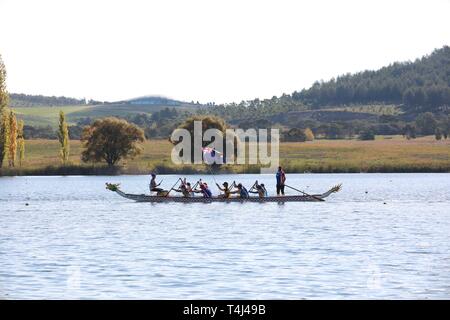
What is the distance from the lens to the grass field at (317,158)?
12294 cm

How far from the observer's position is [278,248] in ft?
131

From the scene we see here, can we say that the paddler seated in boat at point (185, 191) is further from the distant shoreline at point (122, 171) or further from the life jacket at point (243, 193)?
the distant shoreline at point (122, 171)

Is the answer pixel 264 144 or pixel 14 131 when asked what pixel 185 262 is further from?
pixel 264 144

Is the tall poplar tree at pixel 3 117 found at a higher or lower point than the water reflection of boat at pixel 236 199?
higher

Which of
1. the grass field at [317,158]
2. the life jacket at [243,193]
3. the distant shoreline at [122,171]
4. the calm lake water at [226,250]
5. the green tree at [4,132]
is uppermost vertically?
the green tree at [4,132]

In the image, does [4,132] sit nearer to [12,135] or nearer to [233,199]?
[12,135]

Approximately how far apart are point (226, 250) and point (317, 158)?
99592 millimetres

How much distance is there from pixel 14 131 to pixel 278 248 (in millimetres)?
80903

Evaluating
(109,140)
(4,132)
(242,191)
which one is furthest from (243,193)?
(109,140)

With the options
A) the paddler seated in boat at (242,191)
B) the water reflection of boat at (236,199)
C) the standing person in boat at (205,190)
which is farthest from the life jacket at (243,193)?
the standing person in boat at (205,190)

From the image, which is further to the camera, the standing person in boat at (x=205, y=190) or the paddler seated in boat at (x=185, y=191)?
the paddler seated in boat at (x=185, y=191)

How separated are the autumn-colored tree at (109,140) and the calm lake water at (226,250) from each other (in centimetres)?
5194

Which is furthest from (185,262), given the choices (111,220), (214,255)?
(111,220)
